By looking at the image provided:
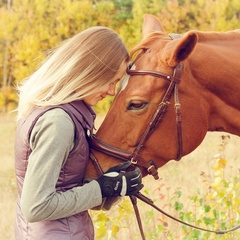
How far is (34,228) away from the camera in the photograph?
2633 millimetres

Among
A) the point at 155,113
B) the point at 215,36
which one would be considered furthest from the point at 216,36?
the point at 155,113

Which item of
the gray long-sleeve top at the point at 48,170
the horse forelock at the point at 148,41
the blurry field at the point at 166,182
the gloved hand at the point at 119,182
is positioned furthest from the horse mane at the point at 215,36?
the blurry field at the point at 166,182

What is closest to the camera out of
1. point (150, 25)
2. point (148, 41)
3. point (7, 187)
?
point (148, 41)

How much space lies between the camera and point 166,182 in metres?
8.00

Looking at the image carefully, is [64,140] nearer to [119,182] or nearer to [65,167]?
[65,167]

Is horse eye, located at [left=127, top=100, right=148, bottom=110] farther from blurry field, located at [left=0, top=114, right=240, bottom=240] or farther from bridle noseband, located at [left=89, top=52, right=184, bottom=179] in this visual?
blurry field, located at [left=0, top=114, right=240, bottom=240]

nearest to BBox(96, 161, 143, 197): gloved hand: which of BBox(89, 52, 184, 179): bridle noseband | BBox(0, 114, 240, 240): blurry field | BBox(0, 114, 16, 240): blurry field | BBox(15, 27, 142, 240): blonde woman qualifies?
BBox(15, 27, 142, 240): blonde woman

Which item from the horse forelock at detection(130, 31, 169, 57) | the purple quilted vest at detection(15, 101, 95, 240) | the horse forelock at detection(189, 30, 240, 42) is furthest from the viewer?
the horse forelock at detection(189, 30, 240, 42)

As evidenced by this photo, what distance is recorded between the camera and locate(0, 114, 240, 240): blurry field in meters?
5.00

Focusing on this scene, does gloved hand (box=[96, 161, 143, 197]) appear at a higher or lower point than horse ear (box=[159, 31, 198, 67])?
lower

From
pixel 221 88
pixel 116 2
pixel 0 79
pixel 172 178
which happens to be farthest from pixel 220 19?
pixel 221 88

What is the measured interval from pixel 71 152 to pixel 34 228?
0.42m

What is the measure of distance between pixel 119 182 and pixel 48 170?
1.29 feet

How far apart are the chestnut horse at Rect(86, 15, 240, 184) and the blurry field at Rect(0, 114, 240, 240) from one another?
108cm
